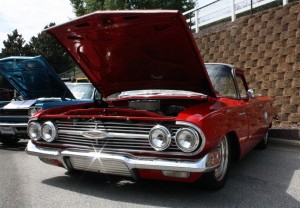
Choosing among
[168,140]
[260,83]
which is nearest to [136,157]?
[168,140]

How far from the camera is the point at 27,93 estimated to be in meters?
7.38

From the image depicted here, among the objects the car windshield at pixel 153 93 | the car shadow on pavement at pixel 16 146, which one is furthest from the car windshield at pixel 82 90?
the car windshield at pixel 153 93

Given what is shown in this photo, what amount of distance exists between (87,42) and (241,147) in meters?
2.12

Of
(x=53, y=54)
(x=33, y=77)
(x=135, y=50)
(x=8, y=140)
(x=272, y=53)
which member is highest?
(x=53, y=54)

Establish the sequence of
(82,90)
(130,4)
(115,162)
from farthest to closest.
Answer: (130,4)
(82,90)
(115,162)

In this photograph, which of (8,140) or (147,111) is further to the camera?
(8,140)

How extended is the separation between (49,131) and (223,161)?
185 cm

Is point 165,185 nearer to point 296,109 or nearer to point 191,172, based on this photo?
point 191,172

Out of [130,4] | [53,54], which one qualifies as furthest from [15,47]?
[130,4]

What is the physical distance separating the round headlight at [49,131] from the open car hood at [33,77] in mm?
2724

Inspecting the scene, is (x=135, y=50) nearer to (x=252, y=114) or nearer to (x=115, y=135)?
(x=115, y=135)

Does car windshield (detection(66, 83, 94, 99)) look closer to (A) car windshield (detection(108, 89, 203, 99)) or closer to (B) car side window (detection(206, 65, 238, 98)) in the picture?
(A) car windshield (detection(108, 89, 203, 99))

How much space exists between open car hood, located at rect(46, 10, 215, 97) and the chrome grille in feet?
3.06

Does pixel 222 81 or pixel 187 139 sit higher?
pixel 222 81
